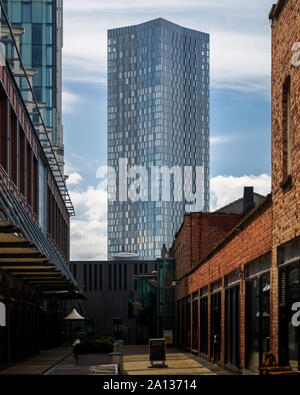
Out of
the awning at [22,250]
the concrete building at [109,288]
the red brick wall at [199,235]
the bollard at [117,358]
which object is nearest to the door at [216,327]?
the bollard at [117,358]

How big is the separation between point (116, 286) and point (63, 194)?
19858 millimetres

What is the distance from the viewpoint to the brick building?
54.9ft

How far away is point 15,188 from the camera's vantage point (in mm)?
35656

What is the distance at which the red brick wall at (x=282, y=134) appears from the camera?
53.8ft

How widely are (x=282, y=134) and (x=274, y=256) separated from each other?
2.70m

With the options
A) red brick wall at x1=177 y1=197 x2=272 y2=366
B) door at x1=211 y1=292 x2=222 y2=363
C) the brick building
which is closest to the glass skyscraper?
red brick wall at x1=177 y1=197 x2=272 y2=366

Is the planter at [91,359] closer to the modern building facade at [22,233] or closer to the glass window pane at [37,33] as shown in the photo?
the modern building facade at [22,233]

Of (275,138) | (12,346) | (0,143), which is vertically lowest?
(12,346)

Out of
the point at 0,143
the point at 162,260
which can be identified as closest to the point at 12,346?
the point at 0,143

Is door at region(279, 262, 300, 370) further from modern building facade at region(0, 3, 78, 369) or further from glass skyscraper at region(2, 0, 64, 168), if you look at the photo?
glass skyscraper at region(2, 0, 64, 168)

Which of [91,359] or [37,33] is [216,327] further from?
[37,33]

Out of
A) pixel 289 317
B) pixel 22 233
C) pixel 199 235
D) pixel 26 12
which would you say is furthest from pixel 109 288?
pixel 289 317

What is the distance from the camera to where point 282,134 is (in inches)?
704

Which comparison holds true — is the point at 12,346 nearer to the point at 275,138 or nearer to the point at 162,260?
the point at 275,138
